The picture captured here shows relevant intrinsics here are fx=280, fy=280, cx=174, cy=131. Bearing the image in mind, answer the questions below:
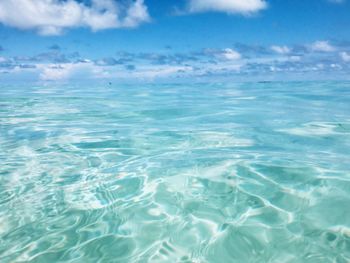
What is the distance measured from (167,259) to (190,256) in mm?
262

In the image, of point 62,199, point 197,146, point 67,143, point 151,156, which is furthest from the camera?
point 67,143

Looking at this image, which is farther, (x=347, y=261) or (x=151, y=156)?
(x=151, y=156)

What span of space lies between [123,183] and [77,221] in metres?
1.25

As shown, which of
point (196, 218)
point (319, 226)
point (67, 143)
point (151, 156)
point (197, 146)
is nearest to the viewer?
point (319, 226)

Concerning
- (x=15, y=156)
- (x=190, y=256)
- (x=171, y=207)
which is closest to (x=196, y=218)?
(x=171, y=207)

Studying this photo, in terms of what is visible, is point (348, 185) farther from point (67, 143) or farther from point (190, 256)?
point (67, 143)

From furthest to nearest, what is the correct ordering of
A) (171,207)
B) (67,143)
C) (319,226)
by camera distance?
(67,143)
(171,207)
(319,226)

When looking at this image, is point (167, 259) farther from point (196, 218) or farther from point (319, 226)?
point (319, 226)

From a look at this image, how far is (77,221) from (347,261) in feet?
10.9

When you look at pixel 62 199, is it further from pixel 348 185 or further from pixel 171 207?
pixel 348 185

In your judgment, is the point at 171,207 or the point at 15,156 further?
the point at 15,156

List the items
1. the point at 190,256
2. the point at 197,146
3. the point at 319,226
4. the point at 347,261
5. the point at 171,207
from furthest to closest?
the point at 197,146 → the point at 171,207 → the point at 319,226 → the point at 190,256 → the point at 347,261

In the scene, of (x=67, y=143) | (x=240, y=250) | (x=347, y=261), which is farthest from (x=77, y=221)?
(x=67, y=143)

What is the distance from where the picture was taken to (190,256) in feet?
10.4
